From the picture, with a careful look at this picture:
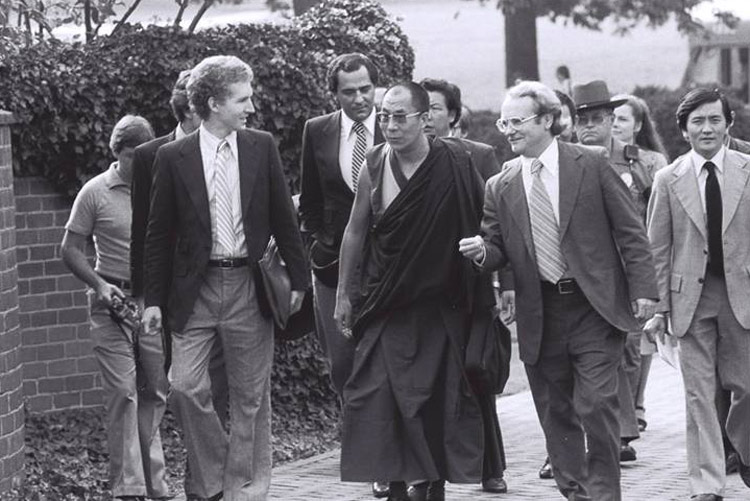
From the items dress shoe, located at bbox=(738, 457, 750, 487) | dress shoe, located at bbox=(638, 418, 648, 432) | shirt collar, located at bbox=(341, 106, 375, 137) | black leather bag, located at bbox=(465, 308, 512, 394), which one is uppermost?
shirt collar, located at bbox=(341, 106, 375, 137)

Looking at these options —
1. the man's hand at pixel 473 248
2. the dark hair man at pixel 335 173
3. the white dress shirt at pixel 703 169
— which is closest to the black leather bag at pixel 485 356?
the man's hand at pixel 473 248

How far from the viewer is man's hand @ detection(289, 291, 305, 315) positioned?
28.1ft

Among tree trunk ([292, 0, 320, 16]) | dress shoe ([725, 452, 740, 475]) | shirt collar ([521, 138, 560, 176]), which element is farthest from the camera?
tree trunk ([292, 0, 320, 16])

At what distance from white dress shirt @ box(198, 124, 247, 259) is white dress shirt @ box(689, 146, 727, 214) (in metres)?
2.27

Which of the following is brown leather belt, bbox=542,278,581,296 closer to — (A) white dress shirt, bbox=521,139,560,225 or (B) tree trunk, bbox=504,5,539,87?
(A) white dress shirt, bbox=521,139,560,225

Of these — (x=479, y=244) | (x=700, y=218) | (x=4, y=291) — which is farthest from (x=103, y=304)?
(x=700, y=218)

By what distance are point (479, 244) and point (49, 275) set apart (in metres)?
3.13

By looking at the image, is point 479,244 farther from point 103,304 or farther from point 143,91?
point 143,91

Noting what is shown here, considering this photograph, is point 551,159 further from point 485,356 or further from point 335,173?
point 335,173

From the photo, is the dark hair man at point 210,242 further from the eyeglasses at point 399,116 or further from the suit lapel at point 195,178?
the eyeglasses at point 399,116

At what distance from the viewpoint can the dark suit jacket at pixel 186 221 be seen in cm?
834

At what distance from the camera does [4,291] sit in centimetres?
870

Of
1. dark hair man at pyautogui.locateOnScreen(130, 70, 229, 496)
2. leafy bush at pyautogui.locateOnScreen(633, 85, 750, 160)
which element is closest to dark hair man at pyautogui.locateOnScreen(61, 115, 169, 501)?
dark hair man at pyautogui.locateOnScreen(130, 70, 229, 496)

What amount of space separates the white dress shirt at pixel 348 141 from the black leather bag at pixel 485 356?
123 cm
